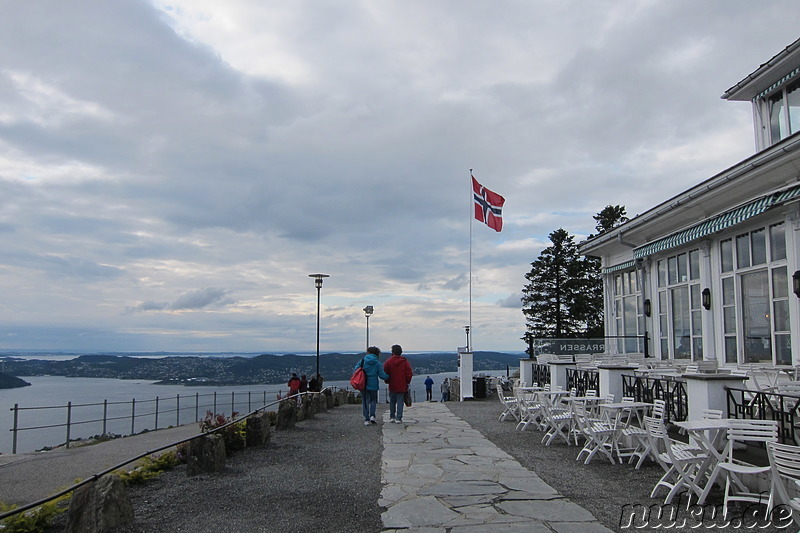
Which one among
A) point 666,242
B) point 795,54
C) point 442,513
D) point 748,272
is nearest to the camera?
point 442,513

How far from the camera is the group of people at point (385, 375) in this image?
12750 millimetres

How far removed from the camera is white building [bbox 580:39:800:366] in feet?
35.8

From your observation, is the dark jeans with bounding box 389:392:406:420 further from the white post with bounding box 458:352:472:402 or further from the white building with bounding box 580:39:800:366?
the white post with bounding box 458:352:472:402

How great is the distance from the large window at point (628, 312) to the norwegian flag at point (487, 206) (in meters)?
5.12

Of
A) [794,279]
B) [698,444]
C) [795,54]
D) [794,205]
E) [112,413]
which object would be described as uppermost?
[795,54]

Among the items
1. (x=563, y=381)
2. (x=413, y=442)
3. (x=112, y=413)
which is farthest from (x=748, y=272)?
(x=112, y=413)

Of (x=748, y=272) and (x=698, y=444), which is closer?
(x=698, y=444)

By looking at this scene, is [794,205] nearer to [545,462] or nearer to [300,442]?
[545,462]

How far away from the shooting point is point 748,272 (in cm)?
1236

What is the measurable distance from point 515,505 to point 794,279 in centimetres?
741

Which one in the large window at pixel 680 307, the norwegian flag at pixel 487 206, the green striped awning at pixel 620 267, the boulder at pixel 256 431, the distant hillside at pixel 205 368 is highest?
the norwegian flag at pixel 487 206

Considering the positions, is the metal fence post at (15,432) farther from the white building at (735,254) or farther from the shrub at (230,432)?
the white building at (735,254)

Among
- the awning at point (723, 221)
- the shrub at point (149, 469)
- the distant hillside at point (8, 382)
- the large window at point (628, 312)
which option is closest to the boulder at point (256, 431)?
the shrub at point (149, 469)

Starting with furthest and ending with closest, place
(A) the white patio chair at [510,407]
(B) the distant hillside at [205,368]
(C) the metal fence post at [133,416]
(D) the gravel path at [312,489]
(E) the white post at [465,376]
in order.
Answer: (B) the distant hillside at [205,368]
(E) the white post at [465,376]
(C) the metal fence post at [133,416]
(A) the white patio chair at [510,407]
(D) the gravel path at [312,489]
